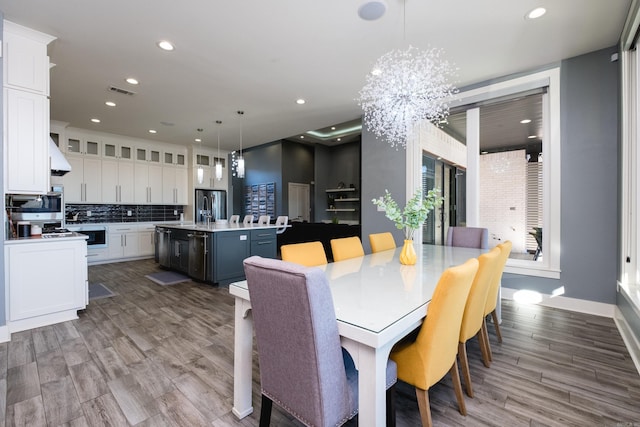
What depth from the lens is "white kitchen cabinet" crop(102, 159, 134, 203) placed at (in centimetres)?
649

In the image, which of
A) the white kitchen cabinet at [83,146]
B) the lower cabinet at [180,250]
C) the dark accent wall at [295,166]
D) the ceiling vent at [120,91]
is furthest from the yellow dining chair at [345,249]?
the white kitchen cabinet at [83,146]

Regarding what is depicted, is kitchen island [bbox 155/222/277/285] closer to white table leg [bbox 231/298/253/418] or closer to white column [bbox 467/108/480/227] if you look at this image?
white table leg [bbox 231/298/253/418]

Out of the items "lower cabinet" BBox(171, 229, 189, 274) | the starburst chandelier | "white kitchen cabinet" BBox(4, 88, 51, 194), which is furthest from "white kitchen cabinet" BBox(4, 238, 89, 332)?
the starburst chandelier

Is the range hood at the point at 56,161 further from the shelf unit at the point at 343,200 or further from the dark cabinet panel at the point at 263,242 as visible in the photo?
the shelf unit at the point at 343,200

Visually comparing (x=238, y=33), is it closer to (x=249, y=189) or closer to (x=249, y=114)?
(x=249, y=114)

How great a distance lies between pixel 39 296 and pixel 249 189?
628cm

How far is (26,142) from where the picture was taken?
288 cm

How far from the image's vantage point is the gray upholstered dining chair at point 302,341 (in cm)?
107

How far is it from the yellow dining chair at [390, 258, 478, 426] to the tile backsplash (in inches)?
295

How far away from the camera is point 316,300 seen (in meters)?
1.07

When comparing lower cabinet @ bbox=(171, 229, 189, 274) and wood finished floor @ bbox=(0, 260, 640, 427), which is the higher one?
lower cabinet @ bbox=(171, 229, 189, 274)

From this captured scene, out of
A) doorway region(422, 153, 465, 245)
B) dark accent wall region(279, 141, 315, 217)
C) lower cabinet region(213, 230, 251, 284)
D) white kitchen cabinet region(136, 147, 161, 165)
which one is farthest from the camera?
dark accent wall region(279, 141, 315, 217)

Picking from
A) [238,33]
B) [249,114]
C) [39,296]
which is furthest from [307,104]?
[39,296]

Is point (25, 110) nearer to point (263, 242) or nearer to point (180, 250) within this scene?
point (180, 250)
